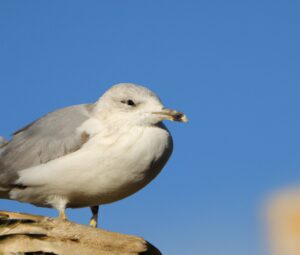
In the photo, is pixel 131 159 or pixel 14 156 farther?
pixel 14 156

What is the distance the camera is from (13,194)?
8398mm

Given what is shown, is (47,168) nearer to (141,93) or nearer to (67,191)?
(67,191)

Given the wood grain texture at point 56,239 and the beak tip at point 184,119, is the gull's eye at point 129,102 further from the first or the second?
the wood grain texture at point 56,239

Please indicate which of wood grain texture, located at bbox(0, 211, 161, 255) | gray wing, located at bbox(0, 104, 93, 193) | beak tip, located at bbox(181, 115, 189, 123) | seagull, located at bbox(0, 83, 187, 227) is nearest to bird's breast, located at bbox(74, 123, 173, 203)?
seagull, located at bbox(0, 83, 187, 227)

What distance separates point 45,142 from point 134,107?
1.17 metres

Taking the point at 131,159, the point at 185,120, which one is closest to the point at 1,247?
the point at 131,159

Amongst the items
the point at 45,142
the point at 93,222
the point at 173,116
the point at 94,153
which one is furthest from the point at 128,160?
the point at 93,222

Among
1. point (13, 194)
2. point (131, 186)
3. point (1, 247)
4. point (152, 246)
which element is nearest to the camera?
point (1, 247)

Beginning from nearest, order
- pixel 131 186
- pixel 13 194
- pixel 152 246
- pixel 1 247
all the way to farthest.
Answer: pixel 1 247
pixel 152 246
pixel 131 186
pixel 13 194

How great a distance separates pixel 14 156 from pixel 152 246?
2266 millimetres

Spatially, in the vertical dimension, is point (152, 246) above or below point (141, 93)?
below

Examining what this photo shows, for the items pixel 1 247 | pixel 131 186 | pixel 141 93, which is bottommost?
pixel 1 247

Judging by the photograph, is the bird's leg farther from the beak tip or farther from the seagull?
the beak tip

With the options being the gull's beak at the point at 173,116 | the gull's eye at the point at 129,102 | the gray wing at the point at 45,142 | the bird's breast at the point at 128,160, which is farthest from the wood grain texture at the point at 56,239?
the gull's eye at the point at 129,102
